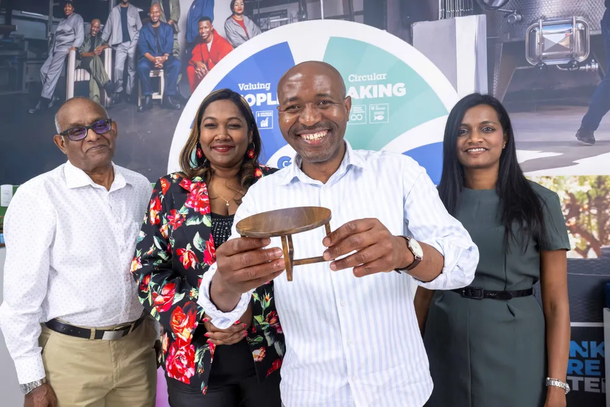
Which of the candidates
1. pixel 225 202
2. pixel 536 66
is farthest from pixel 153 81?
pixel 536 66

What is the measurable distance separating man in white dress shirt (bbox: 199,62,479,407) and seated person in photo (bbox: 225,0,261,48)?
6.43ft

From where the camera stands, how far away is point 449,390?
2016 millimetres

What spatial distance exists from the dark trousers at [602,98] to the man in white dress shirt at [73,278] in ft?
7.93

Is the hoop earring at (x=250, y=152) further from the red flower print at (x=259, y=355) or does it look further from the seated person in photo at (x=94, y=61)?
the seated person in photo at (x=94, y=61)

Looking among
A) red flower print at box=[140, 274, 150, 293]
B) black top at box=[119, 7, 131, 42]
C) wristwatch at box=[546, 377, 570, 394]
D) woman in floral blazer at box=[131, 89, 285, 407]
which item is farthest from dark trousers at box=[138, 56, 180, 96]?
wristwatch at box=[546, 377, 570, 394]

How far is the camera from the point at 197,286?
188cm

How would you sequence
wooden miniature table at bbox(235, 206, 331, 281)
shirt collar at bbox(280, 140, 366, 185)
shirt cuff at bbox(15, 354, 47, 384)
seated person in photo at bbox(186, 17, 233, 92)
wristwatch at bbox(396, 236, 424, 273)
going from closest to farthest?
wooden miniature table at bbox(235, 206, 331, 281)
wristwatch at bbox(396, 236, 424, 273)
shirt collar at bbox(280, 140, 366, 185)
shirt cuff at bbox(15, 354, 47, 384)
seated person in photo at bbox(186, 17, 233, 92)

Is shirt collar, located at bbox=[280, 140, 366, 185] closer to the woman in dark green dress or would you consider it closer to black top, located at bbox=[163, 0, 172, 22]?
the woman in dark green dress

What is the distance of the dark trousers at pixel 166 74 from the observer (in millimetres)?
3518

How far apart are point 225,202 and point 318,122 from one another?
687 mm

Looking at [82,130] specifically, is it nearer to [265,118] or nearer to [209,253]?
[209,253]

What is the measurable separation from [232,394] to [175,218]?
2.38ft

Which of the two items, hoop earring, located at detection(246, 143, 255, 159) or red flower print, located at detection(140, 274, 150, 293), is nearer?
red flower print, located at detection(140, 274, 150, 293)

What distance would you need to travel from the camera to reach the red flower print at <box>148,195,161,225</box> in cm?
195
